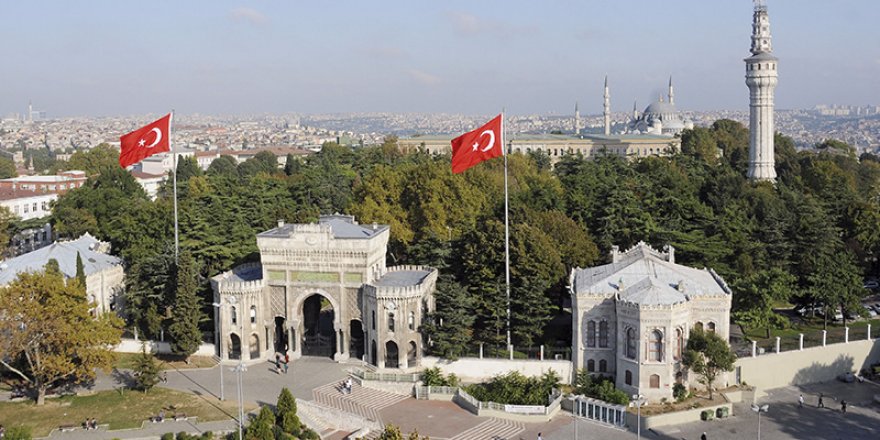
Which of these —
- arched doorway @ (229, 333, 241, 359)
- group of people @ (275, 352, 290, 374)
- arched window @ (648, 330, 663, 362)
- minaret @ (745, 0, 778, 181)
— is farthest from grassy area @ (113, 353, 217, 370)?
minaret @ (745, 0, 778, 181)

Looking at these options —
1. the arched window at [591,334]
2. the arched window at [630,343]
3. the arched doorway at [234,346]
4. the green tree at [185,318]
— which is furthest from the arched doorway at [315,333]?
the arched window at [630,343]

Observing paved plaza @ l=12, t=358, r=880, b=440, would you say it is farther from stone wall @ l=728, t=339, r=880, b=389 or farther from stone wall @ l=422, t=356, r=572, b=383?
stone wall @ l=422, t=356, r=572, b=383

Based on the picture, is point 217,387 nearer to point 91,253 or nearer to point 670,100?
point 91,253

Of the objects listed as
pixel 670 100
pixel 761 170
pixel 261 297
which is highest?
pixel 670 100

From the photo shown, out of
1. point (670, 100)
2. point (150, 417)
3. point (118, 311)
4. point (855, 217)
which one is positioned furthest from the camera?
point (670, 100)

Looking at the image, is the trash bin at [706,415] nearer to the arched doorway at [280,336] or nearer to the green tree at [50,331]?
the arched doorway at [280,336]

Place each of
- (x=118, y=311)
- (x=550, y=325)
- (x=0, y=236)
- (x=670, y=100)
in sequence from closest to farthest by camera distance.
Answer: (x=550, y=325), (x=118, y=311), (x=0, y=236), (x=670, y=100)

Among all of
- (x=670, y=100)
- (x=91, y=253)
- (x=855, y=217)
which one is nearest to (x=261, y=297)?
(x=91, y=253)

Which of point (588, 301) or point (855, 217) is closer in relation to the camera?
point (588, 301)
